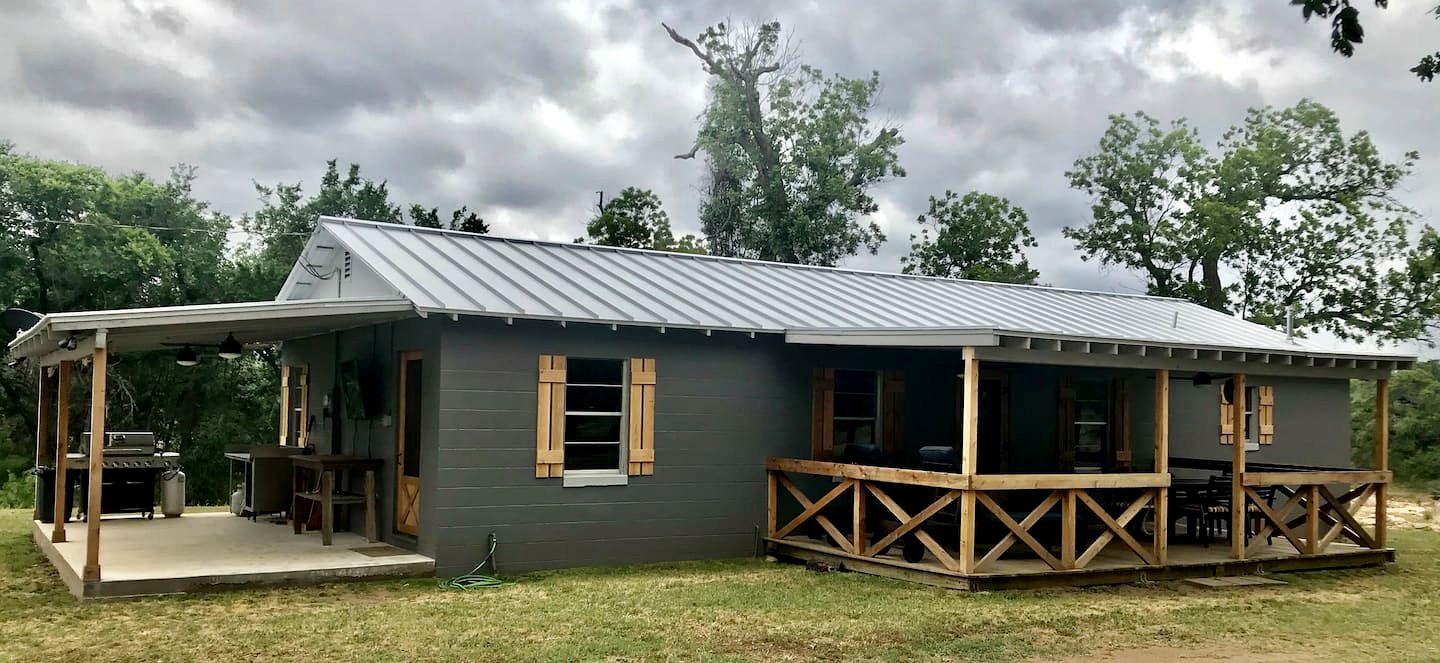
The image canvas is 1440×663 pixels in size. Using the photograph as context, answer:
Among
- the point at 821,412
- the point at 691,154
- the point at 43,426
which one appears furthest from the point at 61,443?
the point at 691,154

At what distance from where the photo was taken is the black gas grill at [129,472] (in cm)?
1209

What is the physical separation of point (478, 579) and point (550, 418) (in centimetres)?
144

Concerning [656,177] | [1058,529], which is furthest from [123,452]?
[656,177]

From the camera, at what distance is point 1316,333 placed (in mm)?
25562

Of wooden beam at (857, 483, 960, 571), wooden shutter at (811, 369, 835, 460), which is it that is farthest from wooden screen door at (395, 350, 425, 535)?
wooden beam at (857, 483, 960, 571)

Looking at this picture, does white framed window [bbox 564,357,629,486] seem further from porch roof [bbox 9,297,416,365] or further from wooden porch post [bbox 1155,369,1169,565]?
wooden porch post [bbox 1155,369,1169,565]

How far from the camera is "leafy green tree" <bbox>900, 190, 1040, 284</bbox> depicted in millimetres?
27188

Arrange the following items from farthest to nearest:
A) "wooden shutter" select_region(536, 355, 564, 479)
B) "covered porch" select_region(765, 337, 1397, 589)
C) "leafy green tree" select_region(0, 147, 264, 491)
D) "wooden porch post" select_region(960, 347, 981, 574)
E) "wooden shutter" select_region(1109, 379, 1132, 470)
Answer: "leafy green tree" select_region(0, 147, 264, 491) → "wooden shutter" select_region(1109, 379, 1132, 470) → "wooden shutter" select_region(536, 355, 564, 479) → "covered porch" select_region(765, 337, 1397, 589) → "wooden porch post" select_region(960, 347, 981, 574)

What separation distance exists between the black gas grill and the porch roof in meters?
1.71

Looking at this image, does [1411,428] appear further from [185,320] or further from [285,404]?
[185,320]

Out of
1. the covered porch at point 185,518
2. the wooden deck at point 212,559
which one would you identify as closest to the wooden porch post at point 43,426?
the covered porch at point 185,518

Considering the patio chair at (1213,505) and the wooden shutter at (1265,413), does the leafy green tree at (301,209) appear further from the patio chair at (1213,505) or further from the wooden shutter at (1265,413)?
the patio chair at (1213,505)

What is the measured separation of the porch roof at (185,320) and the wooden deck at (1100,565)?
13.7 ft

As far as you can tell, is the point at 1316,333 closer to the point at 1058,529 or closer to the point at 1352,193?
the point at 1352,193
